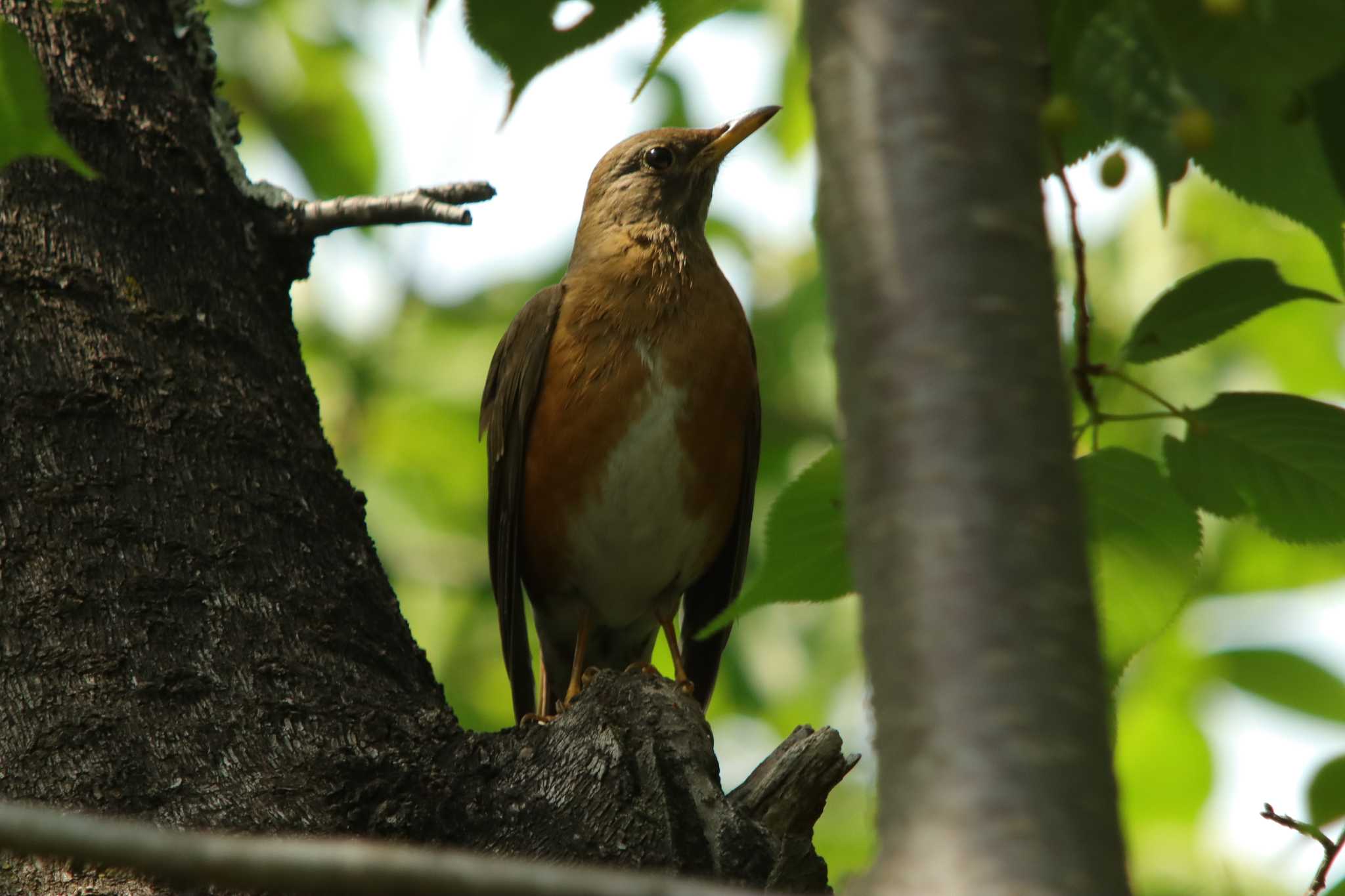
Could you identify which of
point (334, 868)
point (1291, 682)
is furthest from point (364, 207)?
point (1291, 682)

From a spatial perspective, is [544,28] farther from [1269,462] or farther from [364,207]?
[364,207]

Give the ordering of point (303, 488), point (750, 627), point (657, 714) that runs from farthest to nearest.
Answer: point (750, 627) < point (303, 488) < point (657, 714)

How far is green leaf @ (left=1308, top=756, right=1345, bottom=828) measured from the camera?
215cm

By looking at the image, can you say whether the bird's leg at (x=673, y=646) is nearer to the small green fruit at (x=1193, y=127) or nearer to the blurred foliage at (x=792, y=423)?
the blurred foliage at (x=792, y=423)

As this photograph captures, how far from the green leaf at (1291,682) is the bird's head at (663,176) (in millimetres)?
2549

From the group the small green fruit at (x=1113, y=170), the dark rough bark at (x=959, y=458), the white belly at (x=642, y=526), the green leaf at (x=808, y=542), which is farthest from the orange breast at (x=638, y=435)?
the dark rough bark at (x=959, y=458)

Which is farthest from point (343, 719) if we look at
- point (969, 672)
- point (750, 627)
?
point (750, 627)

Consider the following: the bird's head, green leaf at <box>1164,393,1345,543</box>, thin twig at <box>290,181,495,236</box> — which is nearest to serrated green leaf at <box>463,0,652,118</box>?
green leaf at <box>1164,393,1345,543</box>

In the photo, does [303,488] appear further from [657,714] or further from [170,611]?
[657,714]

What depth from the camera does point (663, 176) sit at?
547 centimetres

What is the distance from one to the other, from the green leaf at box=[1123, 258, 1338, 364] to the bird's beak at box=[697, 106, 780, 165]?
3.45 meters

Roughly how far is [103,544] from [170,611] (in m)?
0.18

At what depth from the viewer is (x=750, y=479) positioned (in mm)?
4723

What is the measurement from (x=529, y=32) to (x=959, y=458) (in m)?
0.87
